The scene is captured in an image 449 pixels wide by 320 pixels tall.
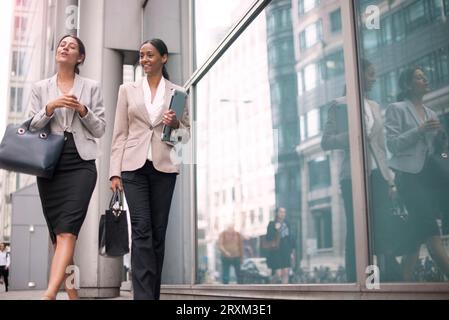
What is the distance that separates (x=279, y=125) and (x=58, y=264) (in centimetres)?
194

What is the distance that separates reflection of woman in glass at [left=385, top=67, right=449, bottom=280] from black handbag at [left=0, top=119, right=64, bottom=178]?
1892 millimetres

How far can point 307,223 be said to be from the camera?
4.44 m

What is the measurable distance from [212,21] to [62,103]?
139 inches

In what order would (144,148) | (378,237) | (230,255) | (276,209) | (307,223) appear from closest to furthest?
(378,237) → (144,148) → (307,223) → (276,209) → (230,255)

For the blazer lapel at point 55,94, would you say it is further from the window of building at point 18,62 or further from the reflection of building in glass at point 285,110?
the window of building at point 18,62

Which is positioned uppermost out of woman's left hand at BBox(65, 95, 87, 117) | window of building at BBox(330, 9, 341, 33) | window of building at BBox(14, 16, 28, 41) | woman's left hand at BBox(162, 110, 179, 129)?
window of building at BBox(14, 16, 28, 41)

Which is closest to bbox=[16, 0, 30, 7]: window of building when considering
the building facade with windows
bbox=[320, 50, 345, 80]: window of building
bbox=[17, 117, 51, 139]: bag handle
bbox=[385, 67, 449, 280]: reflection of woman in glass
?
the building facade with windows

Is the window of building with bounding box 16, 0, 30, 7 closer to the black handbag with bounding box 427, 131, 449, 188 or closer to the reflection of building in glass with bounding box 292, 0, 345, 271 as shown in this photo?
the reflection of building in glass with bounding box 292, 0, 345, 271

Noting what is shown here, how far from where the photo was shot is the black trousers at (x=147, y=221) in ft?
12.4

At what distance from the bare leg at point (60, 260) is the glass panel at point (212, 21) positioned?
282 cm

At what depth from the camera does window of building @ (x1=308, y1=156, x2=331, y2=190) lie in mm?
4225

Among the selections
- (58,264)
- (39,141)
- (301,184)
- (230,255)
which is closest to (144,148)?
(39,141)

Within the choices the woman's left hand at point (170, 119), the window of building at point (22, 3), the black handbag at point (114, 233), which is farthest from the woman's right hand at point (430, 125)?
the window of building at point (22, 3)

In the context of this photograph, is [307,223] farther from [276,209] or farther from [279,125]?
[279,125]
